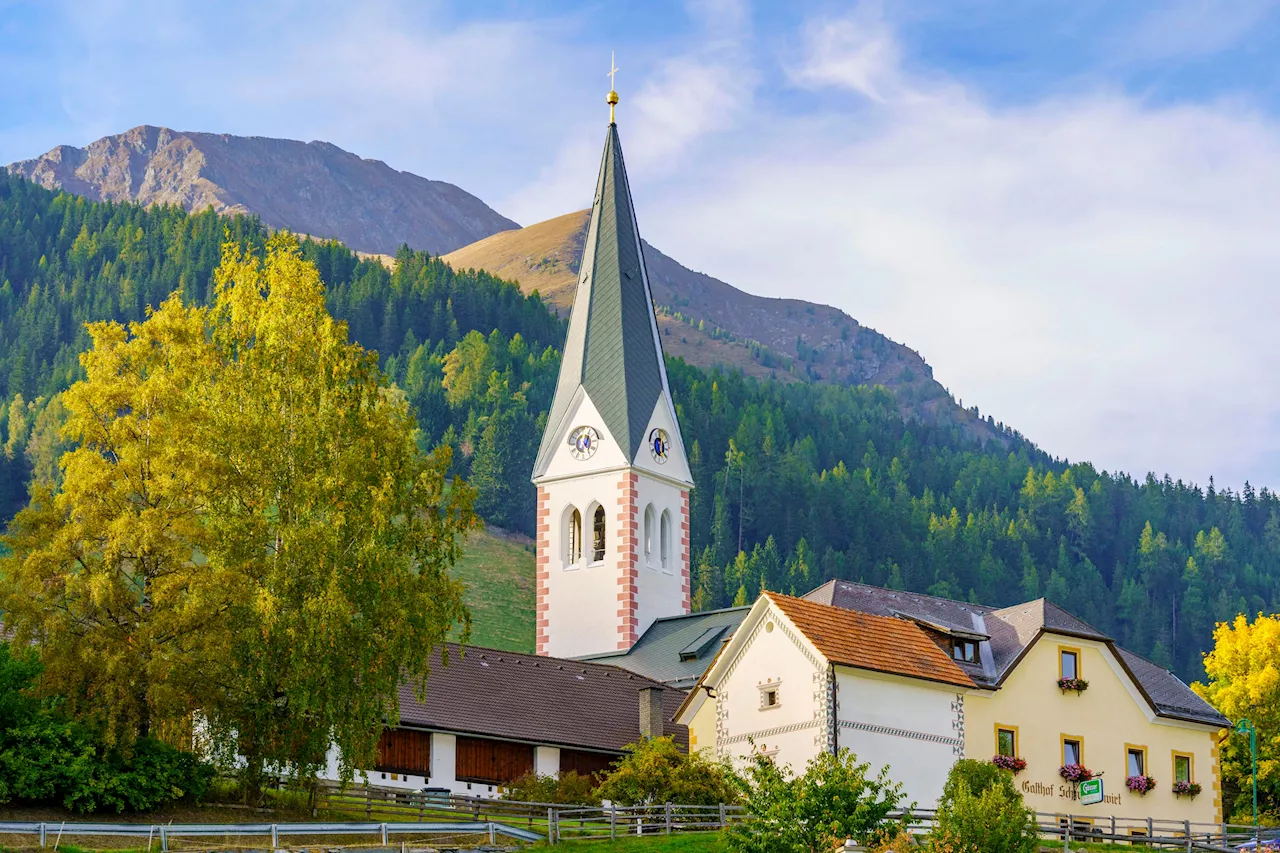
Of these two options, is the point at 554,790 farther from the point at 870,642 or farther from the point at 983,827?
the point at 983,827

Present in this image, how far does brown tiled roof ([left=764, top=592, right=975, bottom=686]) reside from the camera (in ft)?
170

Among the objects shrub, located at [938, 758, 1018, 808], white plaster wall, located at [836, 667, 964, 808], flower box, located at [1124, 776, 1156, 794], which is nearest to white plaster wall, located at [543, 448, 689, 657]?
flower box, located at [1124, 776, 1156, 794]

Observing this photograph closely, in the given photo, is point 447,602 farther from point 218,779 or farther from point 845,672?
point 845,672

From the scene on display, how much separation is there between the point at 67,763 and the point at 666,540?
3954 cm

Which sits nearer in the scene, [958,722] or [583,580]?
[958,722]

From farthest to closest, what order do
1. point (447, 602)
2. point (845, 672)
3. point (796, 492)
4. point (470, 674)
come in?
point (796, 492)
point (470, 674)
point (845, 672)
point (447, 602)

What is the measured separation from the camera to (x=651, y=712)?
196 feet

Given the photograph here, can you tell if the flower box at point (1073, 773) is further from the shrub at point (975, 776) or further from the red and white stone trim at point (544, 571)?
the red and white stone trim at point (544, 571)

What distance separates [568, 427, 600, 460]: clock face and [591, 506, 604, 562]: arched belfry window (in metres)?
2.18

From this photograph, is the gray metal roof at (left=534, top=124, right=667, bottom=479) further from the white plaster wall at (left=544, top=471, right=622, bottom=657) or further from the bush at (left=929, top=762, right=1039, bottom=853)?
the bush at (left=929, top=762, right=1039, bottom=853)

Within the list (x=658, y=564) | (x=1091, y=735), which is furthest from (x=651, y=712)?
(x=658, y=564)

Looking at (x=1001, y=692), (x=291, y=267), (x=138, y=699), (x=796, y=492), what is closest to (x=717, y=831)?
(x=1001, y=692)

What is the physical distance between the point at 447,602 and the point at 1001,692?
1623cm

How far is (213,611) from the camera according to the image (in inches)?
1727
